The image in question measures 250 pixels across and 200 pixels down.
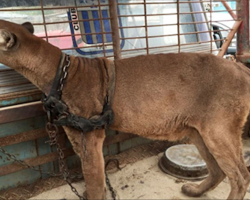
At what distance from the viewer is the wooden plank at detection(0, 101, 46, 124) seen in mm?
3168

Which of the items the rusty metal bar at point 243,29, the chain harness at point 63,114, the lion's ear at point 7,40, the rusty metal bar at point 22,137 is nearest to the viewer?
the lion's ear at point 7,40

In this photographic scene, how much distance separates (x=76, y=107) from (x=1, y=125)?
111 centimetres

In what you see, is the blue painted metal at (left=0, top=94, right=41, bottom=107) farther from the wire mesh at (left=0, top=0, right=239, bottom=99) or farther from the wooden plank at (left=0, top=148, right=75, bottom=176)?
the wooden plank at (left=0, top=148, right=75, bottom=176)

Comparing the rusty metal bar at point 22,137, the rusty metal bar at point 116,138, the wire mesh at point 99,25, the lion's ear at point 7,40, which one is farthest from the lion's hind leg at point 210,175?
the lion's ear at point 7,40

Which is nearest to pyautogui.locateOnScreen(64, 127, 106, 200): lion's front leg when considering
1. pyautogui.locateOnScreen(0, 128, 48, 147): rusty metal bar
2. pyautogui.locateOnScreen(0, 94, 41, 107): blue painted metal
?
pyautogui.locateOnScreen(0, 128, 48, 147): rusty metal bar

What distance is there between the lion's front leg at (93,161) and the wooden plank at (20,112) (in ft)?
2.71

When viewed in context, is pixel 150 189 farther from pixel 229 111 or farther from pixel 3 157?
pixel 3 157

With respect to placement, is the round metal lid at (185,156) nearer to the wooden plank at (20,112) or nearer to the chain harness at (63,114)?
the chain harness at (63,114)

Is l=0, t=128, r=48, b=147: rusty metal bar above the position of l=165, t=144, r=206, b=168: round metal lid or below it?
above

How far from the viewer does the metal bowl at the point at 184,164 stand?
147 inches

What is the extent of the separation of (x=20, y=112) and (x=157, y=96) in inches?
62.6

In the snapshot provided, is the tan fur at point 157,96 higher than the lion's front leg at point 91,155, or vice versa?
the tan fur at point 157,96

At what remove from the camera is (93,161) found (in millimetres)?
2939

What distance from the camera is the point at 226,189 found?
351cm
